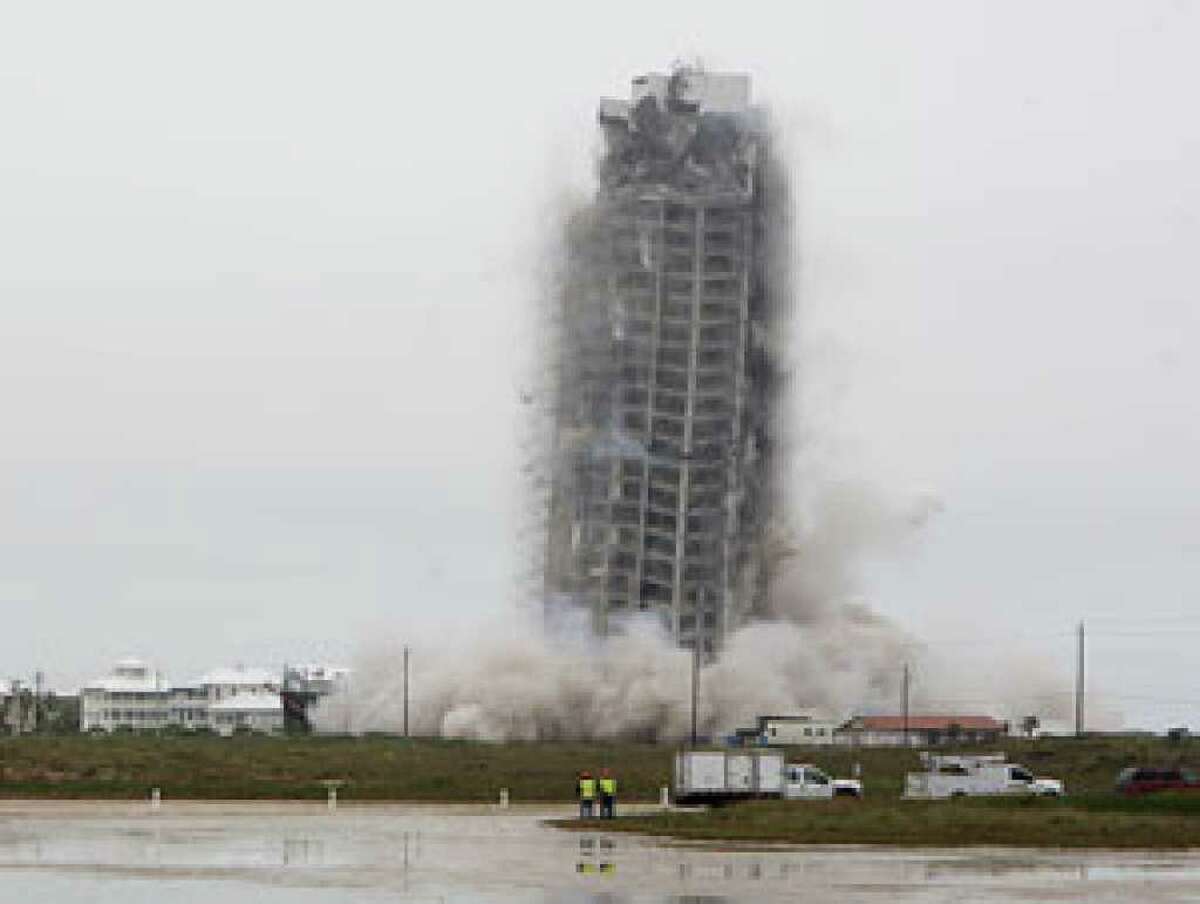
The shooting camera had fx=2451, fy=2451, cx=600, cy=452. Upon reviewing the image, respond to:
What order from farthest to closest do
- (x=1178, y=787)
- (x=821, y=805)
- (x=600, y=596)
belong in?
(x=600, y=596) → (x=1178, y=787) → (x=821, y=805)

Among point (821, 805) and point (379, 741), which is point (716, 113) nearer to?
point (379, 741)

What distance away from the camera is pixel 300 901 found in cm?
5541

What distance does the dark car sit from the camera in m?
103

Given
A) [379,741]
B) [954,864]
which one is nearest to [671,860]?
[954,864]

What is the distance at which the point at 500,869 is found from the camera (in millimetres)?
64750

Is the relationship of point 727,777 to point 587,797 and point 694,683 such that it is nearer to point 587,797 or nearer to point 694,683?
point 587,797

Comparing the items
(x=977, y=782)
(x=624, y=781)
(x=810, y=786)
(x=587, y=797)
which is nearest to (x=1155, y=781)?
(x=977, y=782)

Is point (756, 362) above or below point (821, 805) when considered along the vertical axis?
above

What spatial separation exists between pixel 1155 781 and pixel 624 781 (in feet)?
98.1

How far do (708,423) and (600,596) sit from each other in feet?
54.8

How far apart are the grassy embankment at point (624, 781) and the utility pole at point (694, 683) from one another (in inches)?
156

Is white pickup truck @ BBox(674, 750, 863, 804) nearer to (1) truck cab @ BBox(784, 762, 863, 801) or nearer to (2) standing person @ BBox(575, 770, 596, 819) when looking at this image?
(1) truck cab @ BBox(784, 762, 863, 801)

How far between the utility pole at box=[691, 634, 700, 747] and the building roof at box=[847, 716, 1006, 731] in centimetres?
1261

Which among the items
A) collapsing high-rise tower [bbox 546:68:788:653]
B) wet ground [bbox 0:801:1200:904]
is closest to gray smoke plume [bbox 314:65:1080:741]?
collapsing high-rise tower [bbox 546:68:788:653]
